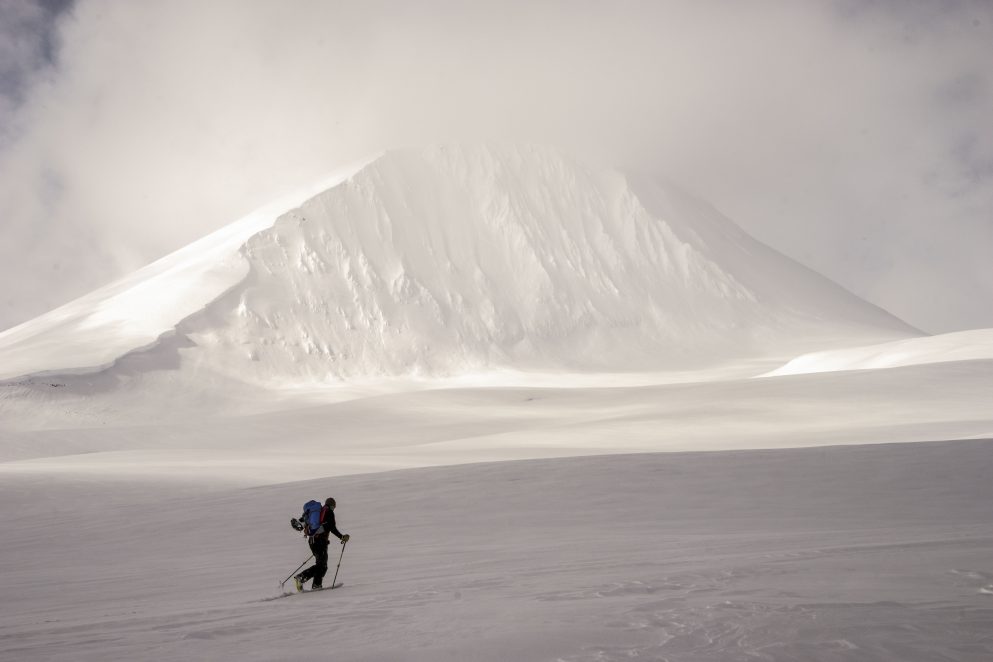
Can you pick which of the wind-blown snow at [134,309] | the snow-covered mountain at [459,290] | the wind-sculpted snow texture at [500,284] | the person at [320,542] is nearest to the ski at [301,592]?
the person at [320,542]

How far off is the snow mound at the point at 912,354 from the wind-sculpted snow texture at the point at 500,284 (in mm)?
23254

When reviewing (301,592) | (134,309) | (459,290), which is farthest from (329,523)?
(459,290)

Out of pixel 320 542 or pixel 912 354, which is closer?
pixel 320 542

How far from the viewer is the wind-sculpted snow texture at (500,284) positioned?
71.9 m

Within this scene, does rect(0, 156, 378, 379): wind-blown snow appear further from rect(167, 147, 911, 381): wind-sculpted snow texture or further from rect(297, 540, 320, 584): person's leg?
rect(297, 540, 320, 584): person's leg

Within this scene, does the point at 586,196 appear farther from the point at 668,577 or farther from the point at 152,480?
the point at 668,577

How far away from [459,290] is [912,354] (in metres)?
46.1

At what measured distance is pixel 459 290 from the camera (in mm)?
82125

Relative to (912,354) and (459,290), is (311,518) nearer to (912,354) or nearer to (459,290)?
(912,354)

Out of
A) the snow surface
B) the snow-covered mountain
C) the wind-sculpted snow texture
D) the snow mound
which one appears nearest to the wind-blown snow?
the snow-covered mountain

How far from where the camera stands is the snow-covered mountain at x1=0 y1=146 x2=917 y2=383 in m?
67.9

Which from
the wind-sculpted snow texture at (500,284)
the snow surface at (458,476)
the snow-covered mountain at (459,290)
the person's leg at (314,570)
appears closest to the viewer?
the snow surface at (458,476)

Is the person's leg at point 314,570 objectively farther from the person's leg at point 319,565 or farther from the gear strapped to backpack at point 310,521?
the gear strapped to backpack at point 310,521

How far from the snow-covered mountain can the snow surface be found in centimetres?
40
